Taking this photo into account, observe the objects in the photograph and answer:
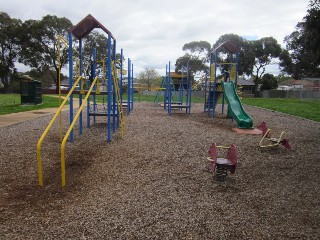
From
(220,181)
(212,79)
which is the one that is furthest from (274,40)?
(220,181)

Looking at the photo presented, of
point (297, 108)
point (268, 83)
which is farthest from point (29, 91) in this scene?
point (268, 83)

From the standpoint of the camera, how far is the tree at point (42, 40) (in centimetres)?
4838

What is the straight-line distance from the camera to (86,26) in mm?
7887

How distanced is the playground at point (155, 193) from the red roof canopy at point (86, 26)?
298 cm

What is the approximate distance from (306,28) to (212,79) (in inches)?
270

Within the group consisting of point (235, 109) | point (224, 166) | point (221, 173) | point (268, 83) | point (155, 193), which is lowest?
point (155, 193)

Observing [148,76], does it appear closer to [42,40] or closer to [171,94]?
[42,40]

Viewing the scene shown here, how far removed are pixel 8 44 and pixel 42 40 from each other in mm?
7382

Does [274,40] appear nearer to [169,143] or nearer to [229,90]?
[229,90]

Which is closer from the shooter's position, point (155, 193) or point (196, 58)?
point (155, 193)

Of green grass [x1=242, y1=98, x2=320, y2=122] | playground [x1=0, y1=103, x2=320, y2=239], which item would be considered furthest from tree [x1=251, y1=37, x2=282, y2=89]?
playground [x1=0, y1=103, x2=320, y2=239]

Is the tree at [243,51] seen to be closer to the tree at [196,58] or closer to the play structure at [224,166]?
the tree at [196,58]

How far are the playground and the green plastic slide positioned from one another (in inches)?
116

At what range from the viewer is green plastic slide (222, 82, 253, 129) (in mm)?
10414
